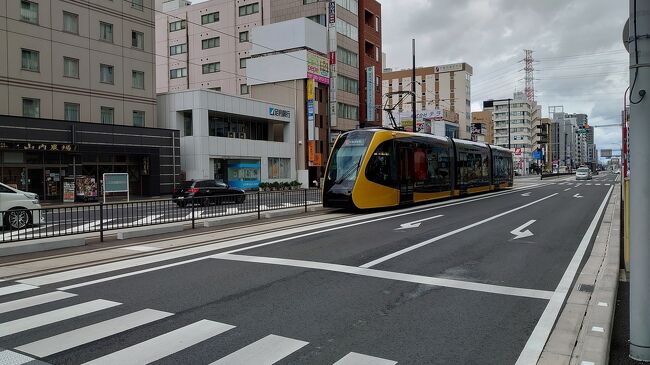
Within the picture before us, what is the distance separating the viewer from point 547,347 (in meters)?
4.87

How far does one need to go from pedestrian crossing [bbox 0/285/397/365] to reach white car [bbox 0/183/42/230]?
19.4 ft

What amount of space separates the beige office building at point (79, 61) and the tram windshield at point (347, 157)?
76.2ft

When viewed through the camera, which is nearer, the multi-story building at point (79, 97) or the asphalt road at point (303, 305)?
the asphalt road at point (303, 305)

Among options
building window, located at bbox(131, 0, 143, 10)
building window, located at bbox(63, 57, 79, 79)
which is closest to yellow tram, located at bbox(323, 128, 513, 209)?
building window, located at bbox(63, 57, 79, 79)

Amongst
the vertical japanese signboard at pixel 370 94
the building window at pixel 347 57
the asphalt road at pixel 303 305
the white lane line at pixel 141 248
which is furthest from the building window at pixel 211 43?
the asphalt road at pixel 303 305

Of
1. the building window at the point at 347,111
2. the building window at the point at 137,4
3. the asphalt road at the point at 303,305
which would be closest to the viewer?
the asphalt road at the point at 303,305

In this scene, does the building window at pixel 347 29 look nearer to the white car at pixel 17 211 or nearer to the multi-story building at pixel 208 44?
the multi-story building at pixel 208 44

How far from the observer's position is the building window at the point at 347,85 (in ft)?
191

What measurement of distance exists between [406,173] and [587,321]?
53.6ft

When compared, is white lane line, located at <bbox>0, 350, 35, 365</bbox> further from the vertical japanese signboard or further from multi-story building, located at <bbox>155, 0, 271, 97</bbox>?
the vertical japanese signboard

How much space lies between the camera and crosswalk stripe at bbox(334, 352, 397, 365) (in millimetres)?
4535

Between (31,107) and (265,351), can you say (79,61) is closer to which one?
(31,107)

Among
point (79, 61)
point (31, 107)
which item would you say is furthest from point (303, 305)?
point (79, 61)

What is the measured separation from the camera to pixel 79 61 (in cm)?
3519
